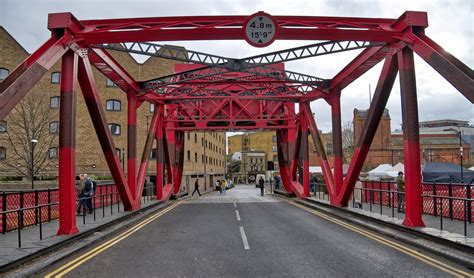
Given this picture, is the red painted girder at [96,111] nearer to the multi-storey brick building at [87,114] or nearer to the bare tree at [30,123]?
the bare tree at [30,123]

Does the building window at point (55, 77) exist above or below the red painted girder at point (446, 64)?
above

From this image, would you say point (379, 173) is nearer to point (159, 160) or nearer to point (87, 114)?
point (159, 160)

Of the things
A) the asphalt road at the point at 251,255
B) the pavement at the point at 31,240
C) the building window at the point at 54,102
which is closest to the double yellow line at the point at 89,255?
the asphalt road at the point at 251,255

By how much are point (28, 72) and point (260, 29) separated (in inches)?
248

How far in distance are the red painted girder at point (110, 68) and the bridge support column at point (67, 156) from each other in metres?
2.46

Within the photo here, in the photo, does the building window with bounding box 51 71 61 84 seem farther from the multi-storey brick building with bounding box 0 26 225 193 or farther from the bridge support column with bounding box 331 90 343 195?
the bridge support column with bounding box 331 90 343 195

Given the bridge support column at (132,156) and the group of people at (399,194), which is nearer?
the group of people at (399,194)

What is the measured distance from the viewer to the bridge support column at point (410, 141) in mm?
11289

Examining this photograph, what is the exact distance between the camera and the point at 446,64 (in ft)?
32.4

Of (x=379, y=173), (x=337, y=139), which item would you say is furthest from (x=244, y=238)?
(x=379, y=173)

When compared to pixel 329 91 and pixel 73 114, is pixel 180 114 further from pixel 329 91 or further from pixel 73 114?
pixel 73 114

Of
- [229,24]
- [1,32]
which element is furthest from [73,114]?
[1,32]

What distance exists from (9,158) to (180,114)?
23.6m

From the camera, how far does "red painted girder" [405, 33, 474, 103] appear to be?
30.4 ft
